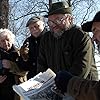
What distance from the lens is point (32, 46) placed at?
206 inches

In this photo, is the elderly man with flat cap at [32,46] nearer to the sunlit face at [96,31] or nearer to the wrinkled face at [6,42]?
the wrinkled face at [6,42]

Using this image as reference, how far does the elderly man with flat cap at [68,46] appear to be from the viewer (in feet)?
12.5

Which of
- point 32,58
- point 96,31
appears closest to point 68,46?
point 96,31

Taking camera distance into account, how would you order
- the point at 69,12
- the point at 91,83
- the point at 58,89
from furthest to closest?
the point at 69,12 → the point at 58,89 → the point at 91,83

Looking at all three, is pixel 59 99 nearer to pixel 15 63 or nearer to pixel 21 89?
pixel 21 89

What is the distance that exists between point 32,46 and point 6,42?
1.51 feet

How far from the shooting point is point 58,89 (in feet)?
9.76

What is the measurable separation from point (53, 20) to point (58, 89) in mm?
1153

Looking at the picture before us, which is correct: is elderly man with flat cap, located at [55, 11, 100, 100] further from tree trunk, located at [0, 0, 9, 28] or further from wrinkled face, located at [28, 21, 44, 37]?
tree trunk, located at [0, 0, 9, 28]


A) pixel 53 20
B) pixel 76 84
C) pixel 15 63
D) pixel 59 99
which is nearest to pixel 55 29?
pixel 53 20

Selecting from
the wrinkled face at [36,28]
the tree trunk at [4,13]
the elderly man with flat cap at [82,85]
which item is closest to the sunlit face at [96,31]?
the elderly man with flat cap at [82,85]

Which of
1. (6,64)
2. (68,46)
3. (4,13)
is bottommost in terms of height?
(6,64)

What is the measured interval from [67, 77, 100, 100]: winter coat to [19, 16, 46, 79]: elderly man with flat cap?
2.45 meters

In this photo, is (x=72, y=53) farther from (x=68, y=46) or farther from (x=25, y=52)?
(x=25, y=52)
